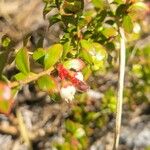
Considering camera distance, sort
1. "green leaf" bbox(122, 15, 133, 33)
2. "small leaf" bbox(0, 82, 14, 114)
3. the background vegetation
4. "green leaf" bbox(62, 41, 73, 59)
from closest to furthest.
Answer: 1. "small leaf" bbox(0, 82, 14, 114)
2. "green leaf" bbox(62, 41, 73, 59)
3. "green leaf" bbox(122, 15, 133, 33)
4. the background vegetation

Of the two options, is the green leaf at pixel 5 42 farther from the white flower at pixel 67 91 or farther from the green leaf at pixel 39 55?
the white flower at pixel 67 91

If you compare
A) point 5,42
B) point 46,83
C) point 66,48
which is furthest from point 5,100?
point 5,42

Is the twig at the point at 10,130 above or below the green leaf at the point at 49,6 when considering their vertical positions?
below

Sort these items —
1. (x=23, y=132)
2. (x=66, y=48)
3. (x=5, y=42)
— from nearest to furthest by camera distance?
1. (x=66, y=48)
2. (x=5, y=42)
3. (x=23, y=132)

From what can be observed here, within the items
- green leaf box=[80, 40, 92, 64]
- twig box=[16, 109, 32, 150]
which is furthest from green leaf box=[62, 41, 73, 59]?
twig box=[16, 109, 32, 150]

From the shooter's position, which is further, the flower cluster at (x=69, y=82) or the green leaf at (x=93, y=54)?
the green leaf at (x=93, y=54)

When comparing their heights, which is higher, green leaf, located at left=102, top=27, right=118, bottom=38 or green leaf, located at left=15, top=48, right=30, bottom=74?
green leaf, located at left=102, top=27, right=118, bottom=38

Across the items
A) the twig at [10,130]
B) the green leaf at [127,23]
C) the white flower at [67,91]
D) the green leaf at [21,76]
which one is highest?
the green leaf at [127,23]

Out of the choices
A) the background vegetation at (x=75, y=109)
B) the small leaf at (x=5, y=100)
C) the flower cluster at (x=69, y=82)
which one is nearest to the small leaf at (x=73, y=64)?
the flower cluster at (x=69, y=82)

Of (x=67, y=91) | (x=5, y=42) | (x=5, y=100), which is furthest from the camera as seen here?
(x=5, y=42)

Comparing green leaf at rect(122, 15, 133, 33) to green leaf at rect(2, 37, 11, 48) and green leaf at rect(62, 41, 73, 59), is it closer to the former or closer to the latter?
green leaf at rect(62, 41, 73, 59)

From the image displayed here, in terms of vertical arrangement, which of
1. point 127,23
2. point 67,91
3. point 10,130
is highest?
point 127,23

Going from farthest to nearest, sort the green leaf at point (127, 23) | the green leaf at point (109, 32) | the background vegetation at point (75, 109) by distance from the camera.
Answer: the background vegetation at point (75, 109), the green leaf at point (109, 32), the green leaf at point (127, 23)

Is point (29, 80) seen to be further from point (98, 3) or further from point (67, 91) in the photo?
point (98, 3)
